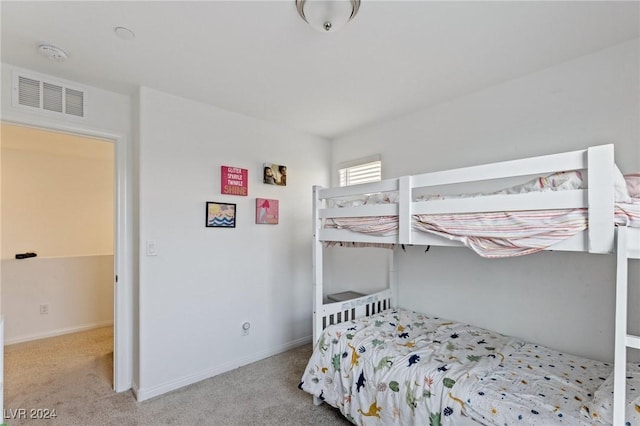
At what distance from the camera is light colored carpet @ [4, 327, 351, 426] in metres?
2.06

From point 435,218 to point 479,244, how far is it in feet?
0.86

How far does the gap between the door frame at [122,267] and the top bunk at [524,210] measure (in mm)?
1948

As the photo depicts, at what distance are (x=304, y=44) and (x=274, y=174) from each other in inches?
59.6

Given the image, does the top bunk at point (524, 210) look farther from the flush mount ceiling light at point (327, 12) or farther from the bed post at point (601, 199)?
the flush mount ceiling light at point (327, 12)

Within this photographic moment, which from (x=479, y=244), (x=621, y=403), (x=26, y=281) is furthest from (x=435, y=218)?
(x=26, y=281)

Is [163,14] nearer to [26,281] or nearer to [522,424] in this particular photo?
[522,424]

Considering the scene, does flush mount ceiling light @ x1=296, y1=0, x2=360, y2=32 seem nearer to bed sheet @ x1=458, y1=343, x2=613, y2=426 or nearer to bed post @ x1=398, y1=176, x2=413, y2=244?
bed post @ x1=398, y1=176, x2=413, y2=244

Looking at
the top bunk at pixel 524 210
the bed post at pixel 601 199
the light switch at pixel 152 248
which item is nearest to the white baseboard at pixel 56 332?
the light switch at pixel 152 248

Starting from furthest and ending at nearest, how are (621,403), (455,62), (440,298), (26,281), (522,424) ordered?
(26,281) → (440,298) → (455,62) → (522,424) → (621,403)

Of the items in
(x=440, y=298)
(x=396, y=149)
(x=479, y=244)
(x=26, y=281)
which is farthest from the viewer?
(x=26, y=281)

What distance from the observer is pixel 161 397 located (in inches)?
91.5

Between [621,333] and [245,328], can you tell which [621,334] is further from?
[245,328]

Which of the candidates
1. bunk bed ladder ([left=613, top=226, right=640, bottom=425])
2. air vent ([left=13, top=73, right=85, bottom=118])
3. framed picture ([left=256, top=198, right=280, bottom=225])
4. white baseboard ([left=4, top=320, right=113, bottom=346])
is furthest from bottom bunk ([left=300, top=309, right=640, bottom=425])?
white baseboard ([left=4, top=320, right=113, bottom=346])

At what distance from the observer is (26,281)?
3562 mm
